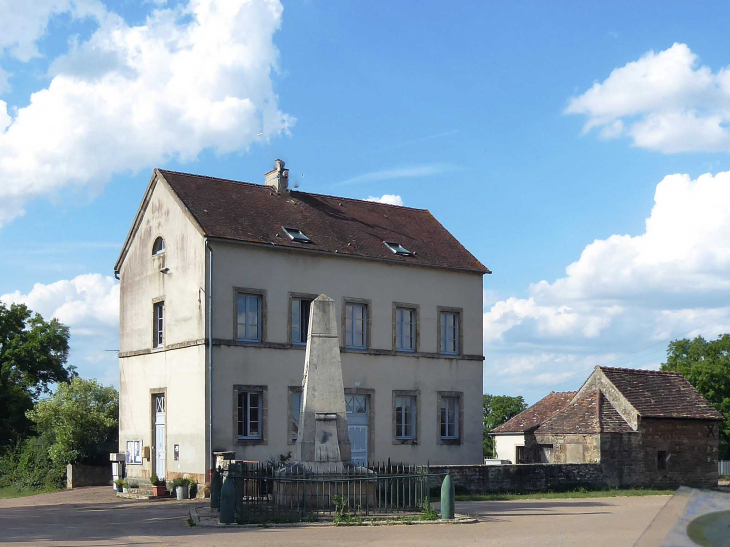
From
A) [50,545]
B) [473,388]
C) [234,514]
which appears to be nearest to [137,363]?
[473,388]

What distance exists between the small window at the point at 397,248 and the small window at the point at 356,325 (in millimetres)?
2400

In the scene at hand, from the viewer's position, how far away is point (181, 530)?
51.3 ft

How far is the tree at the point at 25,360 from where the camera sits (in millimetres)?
39938

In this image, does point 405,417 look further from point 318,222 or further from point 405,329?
point 318,222

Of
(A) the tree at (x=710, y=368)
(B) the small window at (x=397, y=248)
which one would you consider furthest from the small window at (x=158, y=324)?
(A) the tree at (x=710, y=368)

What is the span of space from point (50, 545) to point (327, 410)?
6406mm

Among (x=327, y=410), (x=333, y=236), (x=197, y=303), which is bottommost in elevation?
(x=327, y=410)

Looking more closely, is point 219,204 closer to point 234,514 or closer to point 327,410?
point 327,410

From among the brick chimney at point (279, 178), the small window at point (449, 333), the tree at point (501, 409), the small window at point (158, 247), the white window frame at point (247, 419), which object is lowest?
the tree at point (501, 409)

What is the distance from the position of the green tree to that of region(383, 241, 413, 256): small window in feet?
39.0

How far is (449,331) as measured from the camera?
3122cm

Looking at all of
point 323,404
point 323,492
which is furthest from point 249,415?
point 323,492

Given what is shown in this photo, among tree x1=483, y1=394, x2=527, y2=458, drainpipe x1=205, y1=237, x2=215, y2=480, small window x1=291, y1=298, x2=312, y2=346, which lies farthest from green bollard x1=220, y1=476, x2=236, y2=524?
tree x1=483, y1=394, x2=527, y2=458

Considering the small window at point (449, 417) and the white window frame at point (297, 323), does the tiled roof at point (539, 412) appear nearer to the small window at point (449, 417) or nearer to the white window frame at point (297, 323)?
the small window at point (449, 417)
